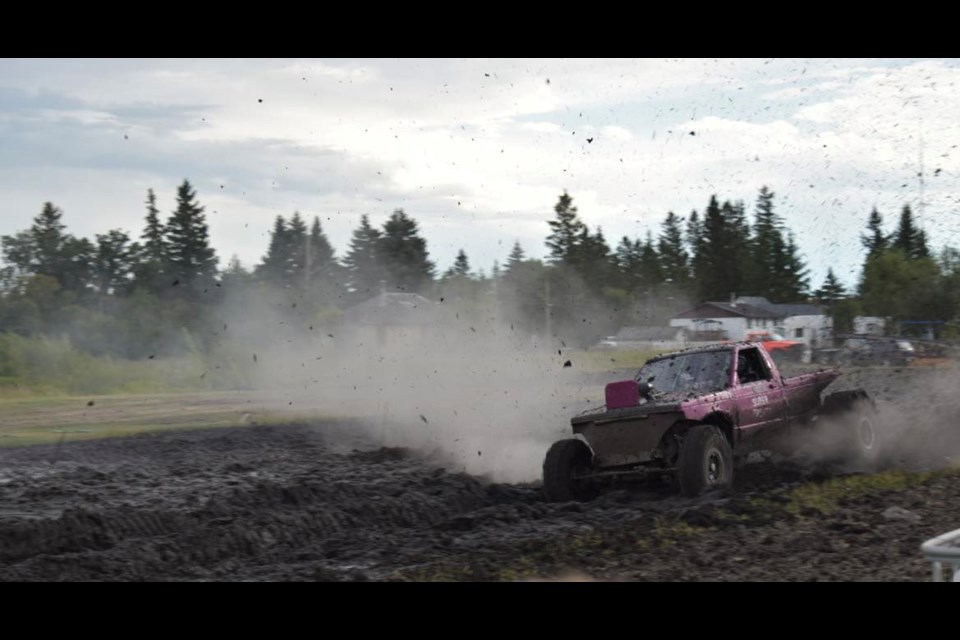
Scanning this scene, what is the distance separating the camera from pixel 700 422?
41.5 feet

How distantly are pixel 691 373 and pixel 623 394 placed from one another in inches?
57.1

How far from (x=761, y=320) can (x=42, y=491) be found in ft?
78.5

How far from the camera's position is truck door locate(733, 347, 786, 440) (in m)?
13.3

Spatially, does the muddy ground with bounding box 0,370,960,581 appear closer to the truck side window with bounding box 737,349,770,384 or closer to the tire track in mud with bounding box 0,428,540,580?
the tire track in mud with bounding box 0,428,540,580

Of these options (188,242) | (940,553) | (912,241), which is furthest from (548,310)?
(188,242)

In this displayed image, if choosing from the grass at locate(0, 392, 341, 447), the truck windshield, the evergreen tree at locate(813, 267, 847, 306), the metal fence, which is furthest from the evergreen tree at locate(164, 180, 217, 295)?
the metal fence

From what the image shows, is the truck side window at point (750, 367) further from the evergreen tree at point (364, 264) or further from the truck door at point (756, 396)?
the evergreen tree at point (364, 264)

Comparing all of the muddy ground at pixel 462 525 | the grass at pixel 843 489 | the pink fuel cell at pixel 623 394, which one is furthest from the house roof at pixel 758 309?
the pink fuel cell at pixel 623 394

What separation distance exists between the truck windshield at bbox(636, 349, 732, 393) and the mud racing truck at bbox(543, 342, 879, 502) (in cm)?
1

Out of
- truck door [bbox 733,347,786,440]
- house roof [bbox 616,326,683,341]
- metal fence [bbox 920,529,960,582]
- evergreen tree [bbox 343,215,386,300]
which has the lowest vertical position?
metal fence [bbox 920,529,960,582]

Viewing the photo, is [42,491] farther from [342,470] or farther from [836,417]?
[836,417]

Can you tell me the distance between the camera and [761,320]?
108ft

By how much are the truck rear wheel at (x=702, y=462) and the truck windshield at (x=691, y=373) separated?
1.11m
